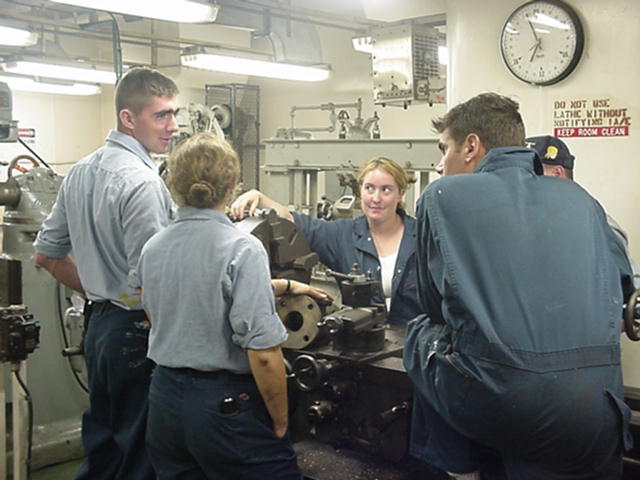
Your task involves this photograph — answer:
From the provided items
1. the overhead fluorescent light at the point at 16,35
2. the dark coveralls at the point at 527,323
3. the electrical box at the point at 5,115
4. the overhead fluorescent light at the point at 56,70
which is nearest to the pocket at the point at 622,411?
the dark coveralls at the point at 527,323

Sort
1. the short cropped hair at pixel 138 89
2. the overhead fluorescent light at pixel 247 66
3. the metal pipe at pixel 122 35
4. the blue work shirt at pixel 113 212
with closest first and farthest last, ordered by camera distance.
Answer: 1. the blue work shirt at pixel 113 212
2. the short cropped hair at pixel 138 89
3. the overhead fluorescent light at pixel 247 66
4. the metal pipe at pixel 122 35

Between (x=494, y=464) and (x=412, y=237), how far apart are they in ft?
3.05

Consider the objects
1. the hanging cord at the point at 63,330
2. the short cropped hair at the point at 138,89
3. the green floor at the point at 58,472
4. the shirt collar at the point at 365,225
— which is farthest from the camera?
the hanging cord at the point at 63,330

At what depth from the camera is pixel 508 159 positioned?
1.13 metres

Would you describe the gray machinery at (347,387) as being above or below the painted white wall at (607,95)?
below

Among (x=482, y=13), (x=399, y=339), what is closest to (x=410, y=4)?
(x=482, y=13)

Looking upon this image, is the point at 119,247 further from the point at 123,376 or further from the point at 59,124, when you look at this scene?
the point at 59,124

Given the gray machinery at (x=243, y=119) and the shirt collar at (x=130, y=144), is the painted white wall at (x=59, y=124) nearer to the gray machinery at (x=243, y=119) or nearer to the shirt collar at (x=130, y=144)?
the gray machinery at (x=243, y=119)

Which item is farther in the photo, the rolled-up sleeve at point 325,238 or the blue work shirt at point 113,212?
the rolled-up sleeve at point 325,238

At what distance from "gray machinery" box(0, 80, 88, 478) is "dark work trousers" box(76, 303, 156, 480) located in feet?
2.41

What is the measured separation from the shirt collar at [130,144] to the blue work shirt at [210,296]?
1.43ft

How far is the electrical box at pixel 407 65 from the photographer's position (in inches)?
103

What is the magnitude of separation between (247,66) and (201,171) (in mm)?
2876

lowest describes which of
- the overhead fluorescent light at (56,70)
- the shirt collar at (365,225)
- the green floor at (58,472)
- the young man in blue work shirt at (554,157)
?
the green floor at (58,472)
